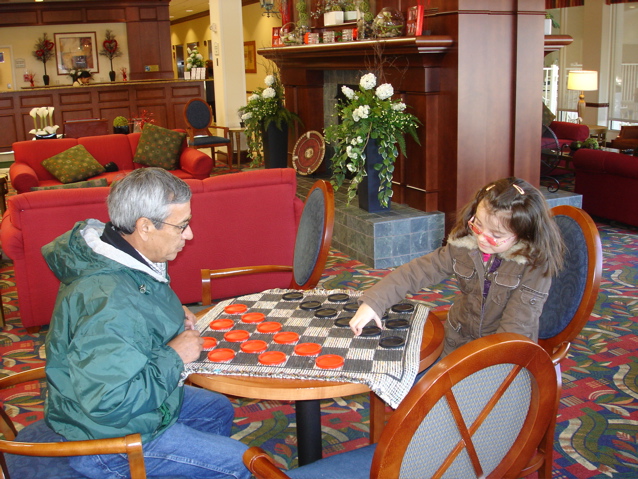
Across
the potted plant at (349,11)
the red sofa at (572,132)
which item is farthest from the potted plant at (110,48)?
the red sofa at (572,132)

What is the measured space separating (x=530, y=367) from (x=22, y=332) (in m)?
3.60

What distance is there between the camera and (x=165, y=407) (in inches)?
69.3

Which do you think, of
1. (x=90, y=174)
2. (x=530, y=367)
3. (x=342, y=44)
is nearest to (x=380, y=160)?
(x=342, y=44)

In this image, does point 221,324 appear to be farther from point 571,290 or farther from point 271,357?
point 571,290

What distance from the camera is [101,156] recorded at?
301 inches

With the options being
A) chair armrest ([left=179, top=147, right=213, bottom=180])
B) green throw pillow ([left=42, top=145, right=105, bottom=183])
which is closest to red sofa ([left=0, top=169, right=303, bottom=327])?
green throw pillow ([left=42, top=145, right=105, bottom=183])

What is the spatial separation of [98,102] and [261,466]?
41.2 ft

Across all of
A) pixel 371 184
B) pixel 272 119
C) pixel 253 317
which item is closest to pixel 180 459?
pixel 253 317

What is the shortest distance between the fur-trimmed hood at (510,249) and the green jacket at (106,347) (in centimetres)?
101

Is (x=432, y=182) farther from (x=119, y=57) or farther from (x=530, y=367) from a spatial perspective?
(x=119, y=57)

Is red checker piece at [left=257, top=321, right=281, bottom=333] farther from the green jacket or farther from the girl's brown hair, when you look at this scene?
the girl's brown hair

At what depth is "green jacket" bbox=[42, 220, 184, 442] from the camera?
1563mm

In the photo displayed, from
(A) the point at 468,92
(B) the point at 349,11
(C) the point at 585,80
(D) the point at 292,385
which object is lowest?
(D) the point at 292,385

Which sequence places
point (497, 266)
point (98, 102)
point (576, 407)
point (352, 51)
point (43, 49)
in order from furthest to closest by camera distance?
point (43, 49), point (98, 102), point (352, 51), point (576, 407), point (497, 266)
